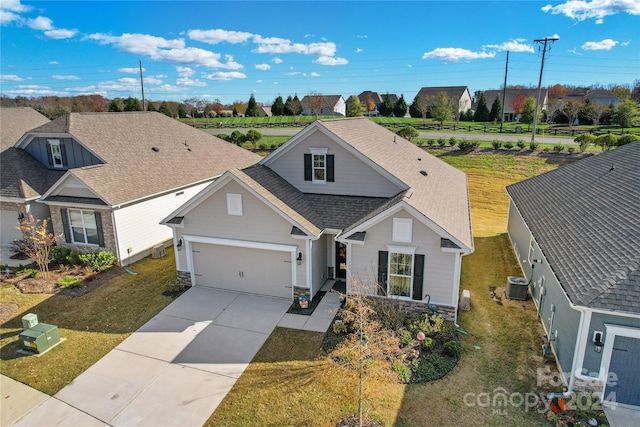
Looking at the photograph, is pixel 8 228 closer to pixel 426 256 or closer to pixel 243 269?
pixel 243 269

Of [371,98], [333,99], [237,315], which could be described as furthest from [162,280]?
[371,98]

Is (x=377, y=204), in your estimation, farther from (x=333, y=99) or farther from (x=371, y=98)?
(x=371, y=98)

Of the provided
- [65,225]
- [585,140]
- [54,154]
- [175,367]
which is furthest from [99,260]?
[585,140]

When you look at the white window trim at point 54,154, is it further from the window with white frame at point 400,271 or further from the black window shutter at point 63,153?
the window with white frame at point 400,271

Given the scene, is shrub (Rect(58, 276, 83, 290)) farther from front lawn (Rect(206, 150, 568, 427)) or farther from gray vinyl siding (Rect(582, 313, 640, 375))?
gray vinyl siding (Rect(582, 313, 640, 375))

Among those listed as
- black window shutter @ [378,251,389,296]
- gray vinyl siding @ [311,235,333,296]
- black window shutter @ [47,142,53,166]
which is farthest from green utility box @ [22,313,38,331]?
black window shutter @ [47,142,53,166]

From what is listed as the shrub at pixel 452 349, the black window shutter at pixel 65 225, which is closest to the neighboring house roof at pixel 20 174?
the black window shutter at pixel 65 225
